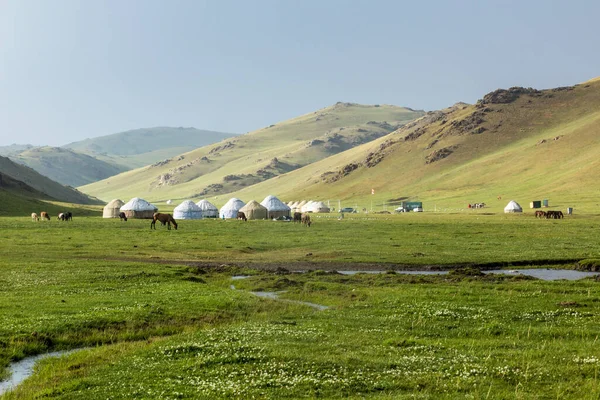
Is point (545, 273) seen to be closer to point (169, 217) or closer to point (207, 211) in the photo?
point (169, 217)

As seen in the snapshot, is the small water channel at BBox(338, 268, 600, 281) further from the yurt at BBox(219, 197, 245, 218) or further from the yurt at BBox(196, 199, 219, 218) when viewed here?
the yurt at BBox(196, 199, 219, 218)

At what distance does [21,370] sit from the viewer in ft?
60.8

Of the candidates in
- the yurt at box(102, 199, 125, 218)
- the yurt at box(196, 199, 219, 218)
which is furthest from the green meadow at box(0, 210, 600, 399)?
the yurt at box(196, 199, 219, 218)

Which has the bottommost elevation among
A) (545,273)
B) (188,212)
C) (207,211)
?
(545,273)

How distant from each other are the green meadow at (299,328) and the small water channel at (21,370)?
32cm

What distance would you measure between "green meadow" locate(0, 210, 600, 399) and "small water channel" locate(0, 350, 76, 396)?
32cm

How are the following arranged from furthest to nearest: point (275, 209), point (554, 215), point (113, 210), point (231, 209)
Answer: point (113, 210) → point (231, 209) → point (275, 209) → point (554, 215)

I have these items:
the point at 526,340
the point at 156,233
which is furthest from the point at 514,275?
the point at 156,233

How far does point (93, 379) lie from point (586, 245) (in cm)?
5125

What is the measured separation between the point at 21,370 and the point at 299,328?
8887 mm

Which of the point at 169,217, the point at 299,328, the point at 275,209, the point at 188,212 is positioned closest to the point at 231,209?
the point at 188,212

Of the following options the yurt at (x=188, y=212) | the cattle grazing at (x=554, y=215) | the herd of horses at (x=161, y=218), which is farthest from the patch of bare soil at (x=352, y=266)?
the yurt at (x=188, y=212)

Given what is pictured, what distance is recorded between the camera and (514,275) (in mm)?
39094

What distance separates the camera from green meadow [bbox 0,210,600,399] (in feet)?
48.2
